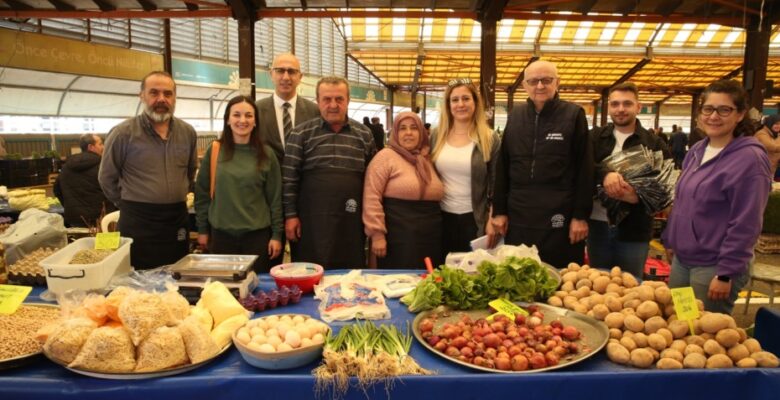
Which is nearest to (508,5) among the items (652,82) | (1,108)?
(1,108)

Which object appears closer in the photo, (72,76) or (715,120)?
(715,120)

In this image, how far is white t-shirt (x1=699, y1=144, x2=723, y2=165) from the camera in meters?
2.20

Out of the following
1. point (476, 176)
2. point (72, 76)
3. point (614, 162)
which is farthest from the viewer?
point (72, 76)

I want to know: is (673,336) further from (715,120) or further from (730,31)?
(730,31)

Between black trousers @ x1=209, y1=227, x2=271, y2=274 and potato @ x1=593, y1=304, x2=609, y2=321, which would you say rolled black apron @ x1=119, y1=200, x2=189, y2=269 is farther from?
potato @ x1=593, y1=304, x2=609, y2=321

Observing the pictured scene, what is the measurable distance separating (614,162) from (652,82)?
Answer: 16.3 metres

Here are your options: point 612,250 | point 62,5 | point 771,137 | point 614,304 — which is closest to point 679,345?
point 614,304

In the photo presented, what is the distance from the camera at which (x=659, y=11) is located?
6449 millimetres

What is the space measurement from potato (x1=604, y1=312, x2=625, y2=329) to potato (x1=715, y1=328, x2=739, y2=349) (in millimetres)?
284

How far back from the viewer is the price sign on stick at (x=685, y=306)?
168 cm

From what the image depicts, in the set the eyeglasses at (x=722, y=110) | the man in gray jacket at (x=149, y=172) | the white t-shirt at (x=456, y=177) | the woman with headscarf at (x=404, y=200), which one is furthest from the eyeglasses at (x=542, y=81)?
the man in gray jacket at (x=149, y=172)

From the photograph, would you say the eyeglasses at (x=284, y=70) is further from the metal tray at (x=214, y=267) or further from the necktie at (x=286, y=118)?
the metal tray at (x=214, y=267)

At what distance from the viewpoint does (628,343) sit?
161 centimetres

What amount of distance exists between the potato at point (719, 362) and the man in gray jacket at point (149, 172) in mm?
2694
